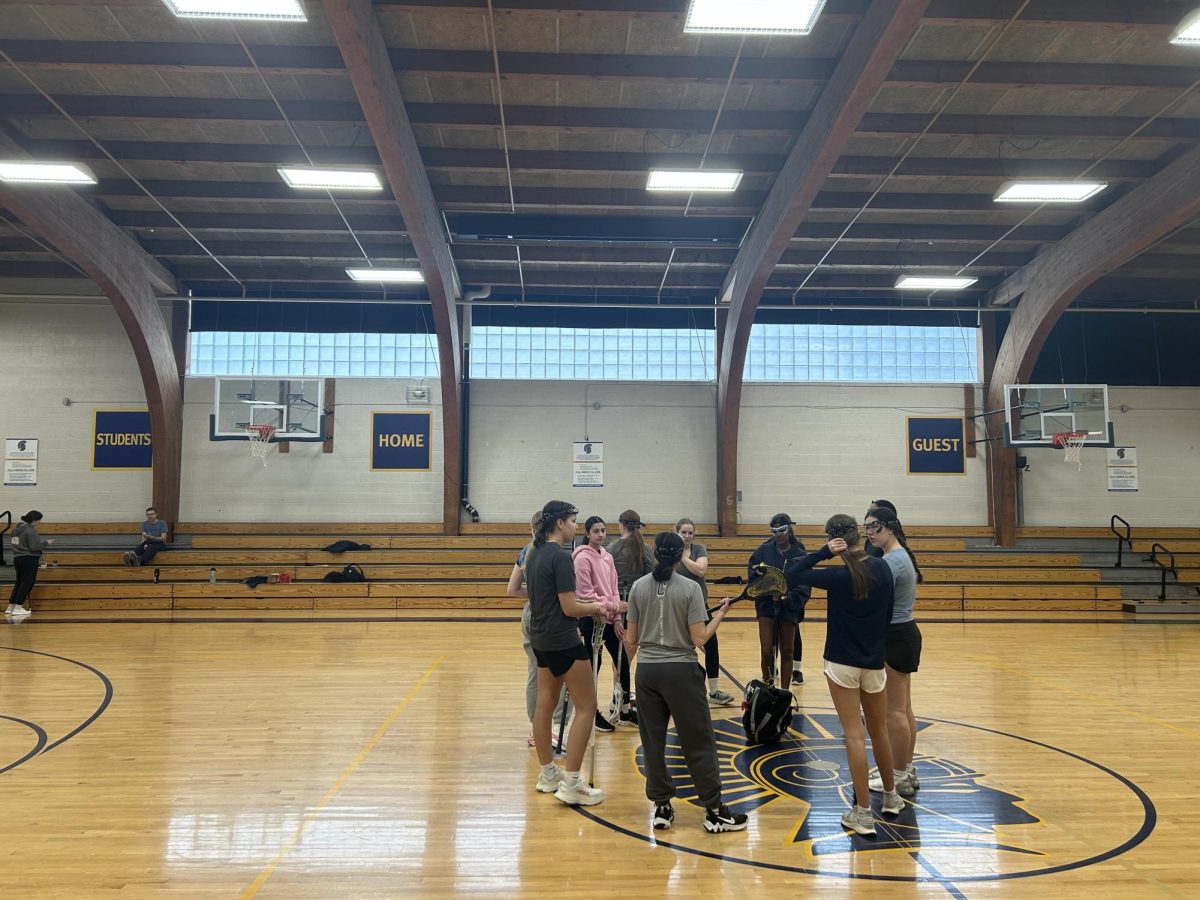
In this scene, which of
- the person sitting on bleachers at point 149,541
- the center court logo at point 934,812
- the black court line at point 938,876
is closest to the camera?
the black court line at point 938,876

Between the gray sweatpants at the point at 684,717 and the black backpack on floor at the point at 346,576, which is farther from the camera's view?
the black backpack on floor at the point at 346,576

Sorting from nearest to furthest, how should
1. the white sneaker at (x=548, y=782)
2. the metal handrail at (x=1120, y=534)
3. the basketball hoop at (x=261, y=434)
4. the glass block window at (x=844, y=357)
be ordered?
the white sneaker at (x=548, y=782) < the basketball hoop at (x=261, y=434) < the metal handrail at (x=1120, y=534) < the glass block window at (x=844, y=357)

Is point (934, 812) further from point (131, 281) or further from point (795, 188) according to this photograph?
point (131, 281)

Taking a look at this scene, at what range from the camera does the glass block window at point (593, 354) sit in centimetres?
Answer: 1728

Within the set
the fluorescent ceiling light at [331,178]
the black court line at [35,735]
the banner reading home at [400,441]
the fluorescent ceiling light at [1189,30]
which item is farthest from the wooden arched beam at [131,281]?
the fluorescent ceiling light at [1189,30]

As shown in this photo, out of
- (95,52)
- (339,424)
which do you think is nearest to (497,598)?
(339,424)

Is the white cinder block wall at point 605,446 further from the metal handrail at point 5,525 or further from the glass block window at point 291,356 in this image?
the metal handrail at point 5,525

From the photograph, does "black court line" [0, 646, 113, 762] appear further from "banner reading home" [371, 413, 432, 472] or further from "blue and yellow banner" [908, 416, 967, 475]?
"blue and yellow banner" [908, 416, 967, 475]

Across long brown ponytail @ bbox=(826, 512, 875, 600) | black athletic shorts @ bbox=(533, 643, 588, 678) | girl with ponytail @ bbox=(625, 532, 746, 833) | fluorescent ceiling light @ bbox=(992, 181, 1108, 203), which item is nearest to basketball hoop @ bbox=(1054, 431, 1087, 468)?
fluorescent ceiling light @ bbox=(992, 181, 1108, 203)

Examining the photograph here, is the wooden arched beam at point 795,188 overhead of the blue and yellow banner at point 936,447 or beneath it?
overhead

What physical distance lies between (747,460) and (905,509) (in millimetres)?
3595

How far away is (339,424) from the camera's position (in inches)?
667

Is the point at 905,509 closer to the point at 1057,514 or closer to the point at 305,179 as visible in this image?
the point at 1057,514

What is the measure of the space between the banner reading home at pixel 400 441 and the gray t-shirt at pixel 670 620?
13301 mm
